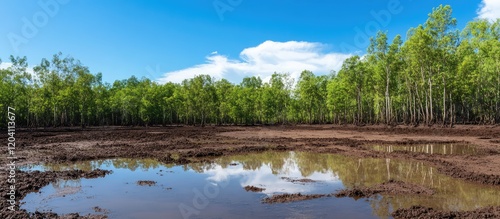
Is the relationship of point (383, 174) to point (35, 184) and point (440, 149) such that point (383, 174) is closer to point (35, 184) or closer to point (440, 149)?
point (440, 149)

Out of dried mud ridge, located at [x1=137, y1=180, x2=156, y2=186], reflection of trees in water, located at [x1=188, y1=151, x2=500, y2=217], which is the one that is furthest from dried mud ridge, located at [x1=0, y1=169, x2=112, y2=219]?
reflection of trees in water, located at [x1=188, y1=151, x2=500, y2=217]

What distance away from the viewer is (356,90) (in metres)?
71.1

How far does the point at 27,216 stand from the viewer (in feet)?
29.5

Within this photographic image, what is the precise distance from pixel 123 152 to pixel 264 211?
17.7m

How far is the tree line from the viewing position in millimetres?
46844

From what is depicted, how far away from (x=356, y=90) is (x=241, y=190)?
210 ft

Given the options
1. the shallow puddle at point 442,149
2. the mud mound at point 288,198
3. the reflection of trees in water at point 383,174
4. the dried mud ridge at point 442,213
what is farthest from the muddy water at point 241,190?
the shallow puddle at point 442,149

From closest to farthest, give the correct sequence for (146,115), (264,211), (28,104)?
(264,211), (28,104), (146,115)

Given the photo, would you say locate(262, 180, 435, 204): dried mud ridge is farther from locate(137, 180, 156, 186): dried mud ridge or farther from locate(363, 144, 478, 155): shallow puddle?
locate(363, 144, 478, 155): shallow puddle

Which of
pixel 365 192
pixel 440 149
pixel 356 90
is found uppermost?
pixel 356 90

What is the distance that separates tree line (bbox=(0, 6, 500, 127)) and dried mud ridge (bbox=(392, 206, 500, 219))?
127 ft

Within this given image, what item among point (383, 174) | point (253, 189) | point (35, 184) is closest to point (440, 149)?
point (383, 174)

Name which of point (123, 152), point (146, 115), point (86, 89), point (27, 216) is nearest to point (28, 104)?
point (86, 89)

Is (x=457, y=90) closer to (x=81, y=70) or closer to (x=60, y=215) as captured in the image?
(x=60, y=215)
